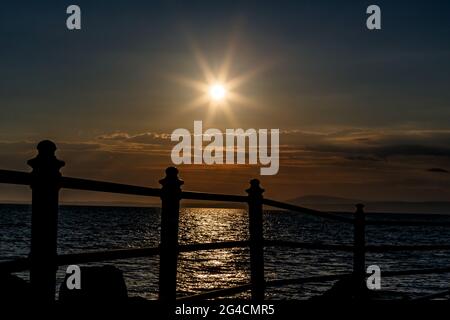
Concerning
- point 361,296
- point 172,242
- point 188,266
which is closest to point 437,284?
point 188,266

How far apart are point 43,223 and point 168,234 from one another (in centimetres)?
215

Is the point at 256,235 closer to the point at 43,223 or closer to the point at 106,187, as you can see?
the point at 106,187

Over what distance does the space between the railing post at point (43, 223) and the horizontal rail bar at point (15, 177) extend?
0.11m

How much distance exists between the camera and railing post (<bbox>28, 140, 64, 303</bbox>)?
16.8ft

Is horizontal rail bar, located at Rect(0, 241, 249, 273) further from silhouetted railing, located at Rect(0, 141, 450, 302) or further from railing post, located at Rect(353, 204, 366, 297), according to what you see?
railing post, located at Rect(353, 204, 366, 297)

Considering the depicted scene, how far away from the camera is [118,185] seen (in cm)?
636

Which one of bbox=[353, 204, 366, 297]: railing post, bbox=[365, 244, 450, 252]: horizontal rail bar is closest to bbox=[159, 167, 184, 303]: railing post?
bbox=[353, 204, 366, 297]: railing post

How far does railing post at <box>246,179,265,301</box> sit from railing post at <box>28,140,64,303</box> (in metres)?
4.10

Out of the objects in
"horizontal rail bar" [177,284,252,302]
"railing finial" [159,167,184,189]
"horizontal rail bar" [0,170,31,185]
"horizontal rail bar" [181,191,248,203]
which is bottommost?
"horizontal rail bar" [177,284,252,302]

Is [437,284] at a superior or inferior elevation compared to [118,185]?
inferior

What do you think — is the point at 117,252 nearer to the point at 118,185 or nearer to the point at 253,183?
the point at 118,185

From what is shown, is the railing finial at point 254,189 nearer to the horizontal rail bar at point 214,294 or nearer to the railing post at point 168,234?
the horizontal rail bar at point 214,294
